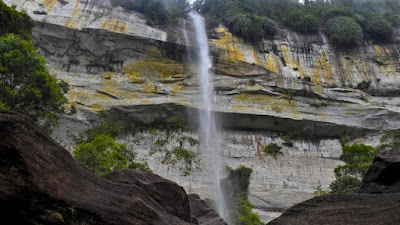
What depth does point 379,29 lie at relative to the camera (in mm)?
34062

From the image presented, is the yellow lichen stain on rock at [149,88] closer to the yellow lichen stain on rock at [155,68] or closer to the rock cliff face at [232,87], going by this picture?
the rock cliff face at [232,87]

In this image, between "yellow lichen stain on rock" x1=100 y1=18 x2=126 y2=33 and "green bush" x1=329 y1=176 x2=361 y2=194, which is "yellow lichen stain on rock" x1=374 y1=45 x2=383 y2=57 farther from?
"yellow lichen stain on rock" x1=100 y1=18 x2=126 y2=33

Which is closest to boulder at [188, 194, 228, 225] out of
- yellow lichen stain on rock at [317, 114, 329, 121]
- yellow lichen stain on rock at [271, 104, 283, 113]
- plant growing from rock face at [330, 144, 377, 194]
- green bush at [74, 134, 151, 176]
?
green bush at [74, 134, 151, 176]

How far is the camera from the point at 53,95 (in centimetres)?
1551

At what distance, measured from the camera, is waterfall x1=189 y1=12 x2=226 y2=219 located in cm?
2320

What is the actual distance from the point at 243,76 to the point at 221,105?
3.39 meters

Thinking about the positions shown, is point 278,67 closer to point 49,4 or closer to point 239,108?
point 239,108

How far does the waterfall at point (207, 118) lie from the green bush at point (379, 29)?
46.2 feet

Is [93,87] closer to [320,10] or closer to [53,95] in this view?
[53,95]

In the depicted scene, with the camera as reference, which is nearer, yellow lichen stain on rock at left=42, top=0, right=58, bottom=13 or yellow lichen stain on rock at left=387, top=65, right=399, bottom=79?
yellow lichen stain on rock at left=42, top=0, right=58, bottom=13

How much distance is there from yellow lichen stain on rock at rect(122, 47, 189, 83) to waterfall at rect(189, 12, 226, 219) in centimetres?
151

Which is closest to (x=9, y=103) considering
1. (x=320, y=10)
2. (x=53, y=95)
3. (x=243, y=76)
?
(x=53, y=95)

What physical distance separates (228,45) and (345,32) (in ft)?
32.6

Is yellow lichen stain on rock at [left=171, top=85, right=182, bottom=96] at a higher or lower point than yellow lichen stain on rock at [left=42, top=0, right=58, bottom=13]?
lower
